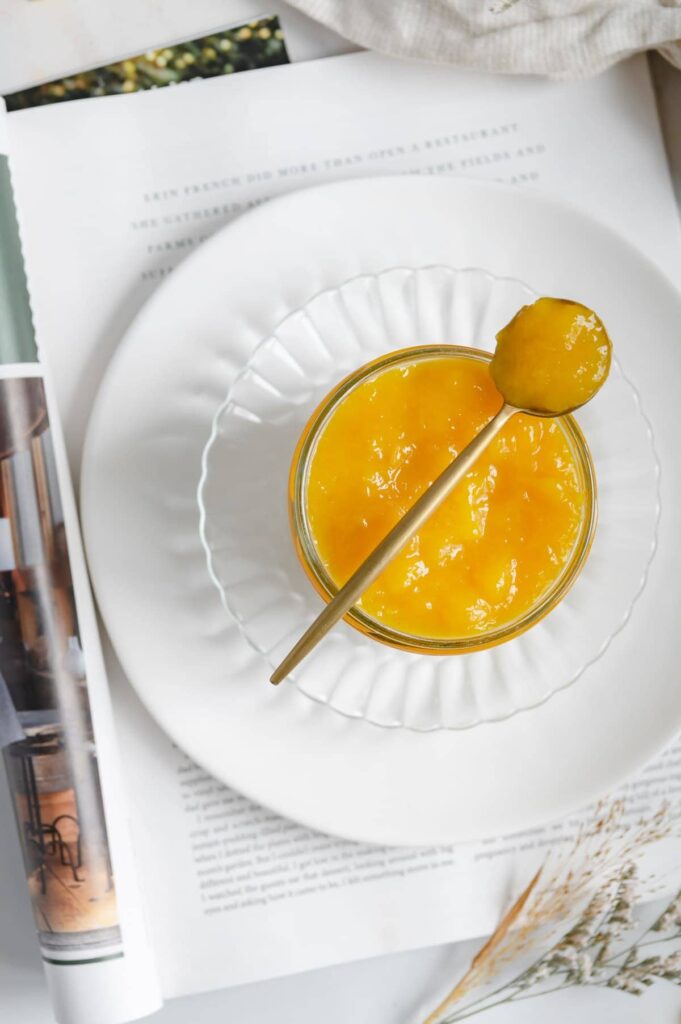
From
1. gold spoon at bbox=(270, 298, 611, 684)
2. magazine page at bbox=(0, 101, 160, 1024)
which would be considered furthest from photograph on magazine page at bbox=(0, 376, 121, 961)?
gold spoon at bbox=(270, 298, 611, 684)

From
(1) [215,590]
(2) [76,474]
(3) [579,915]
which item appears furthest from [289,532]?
(3) [579,915]

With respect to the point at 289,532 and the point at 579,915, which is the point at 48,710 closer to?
the point at 289,532

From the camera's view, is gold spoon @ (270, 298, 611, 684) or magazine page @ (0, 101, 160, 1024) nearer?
gold spoon @ (270, 298, 611, 684)

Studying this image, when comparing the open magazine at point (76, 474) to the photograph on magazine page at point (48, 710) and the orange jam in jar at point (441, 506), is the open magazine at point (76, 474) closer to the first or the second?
the photograph on magazine page at point (48, 710)

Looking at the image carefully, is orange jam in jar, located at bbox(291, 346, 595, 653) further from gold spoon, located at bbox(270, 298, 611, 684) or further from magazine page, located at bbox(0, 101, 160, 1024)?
magazine page, located at bbox(0, 101, 160, 1024)

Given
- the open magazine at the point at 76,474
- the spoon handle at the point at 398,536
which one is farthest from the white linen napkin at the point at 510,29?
the spoon handle at the point at 398,536

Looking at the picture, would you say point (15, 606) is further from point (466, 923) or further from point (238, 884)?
point (466, 923)

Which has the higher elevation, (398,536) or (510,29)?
(510,29)
